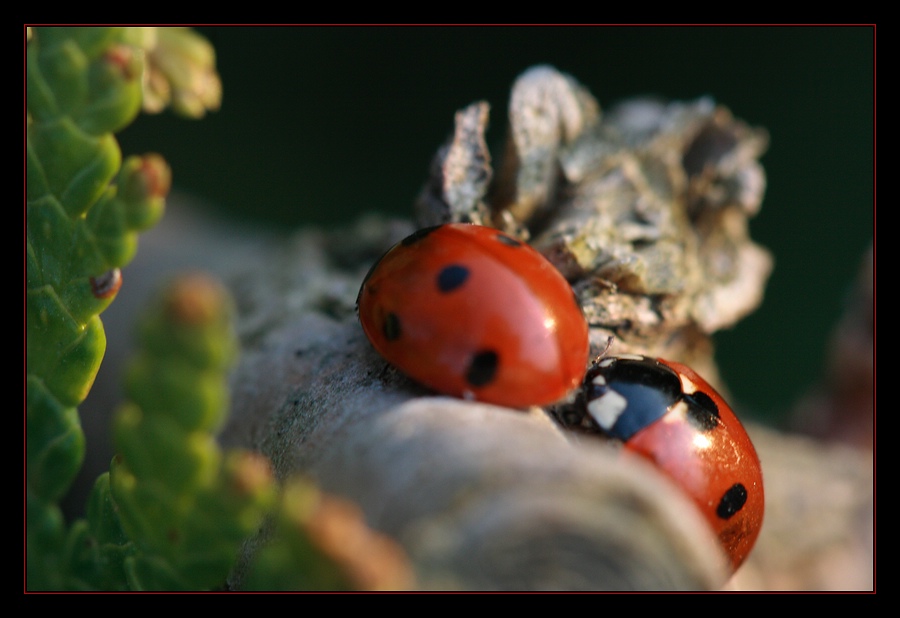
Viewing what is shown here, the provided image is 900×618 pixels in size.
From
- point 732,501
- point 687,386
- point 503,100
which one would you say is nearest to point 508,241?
point 687,386

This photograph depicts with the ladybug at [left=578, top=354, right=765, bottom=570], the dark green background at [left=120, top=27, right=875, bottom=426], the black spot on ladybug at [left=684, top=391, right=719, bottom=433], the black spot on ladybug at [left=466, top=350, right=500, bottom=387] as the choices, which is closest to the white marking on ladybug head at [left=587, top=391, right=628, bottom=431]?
the ladybug at [left=578, top=354, right=765, bottom=570]

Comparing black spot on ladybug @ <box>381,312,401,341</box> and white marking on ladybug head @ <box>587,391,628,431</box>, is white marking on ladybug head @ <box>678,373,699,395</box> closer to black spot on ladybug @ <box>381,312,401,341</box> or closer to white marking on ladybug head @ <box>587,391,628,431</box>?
white marking on ladybug head @ <box>587,391,628,431</box>

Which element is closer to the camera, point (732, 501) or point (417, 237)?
point (732, 501)

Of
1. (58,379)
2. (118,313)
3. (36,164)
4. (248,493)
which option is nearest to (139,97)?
(36,164)

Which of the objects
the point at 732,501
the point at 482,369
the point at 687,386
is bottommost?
the point at 732,501

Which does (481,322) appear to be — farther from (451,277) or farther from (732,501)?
(732,501)

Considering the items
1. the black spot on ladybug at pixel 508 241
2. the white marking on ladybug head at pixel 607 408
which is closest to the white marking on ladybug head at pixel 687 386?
the white marking on ladybug head at pixel 607 408
